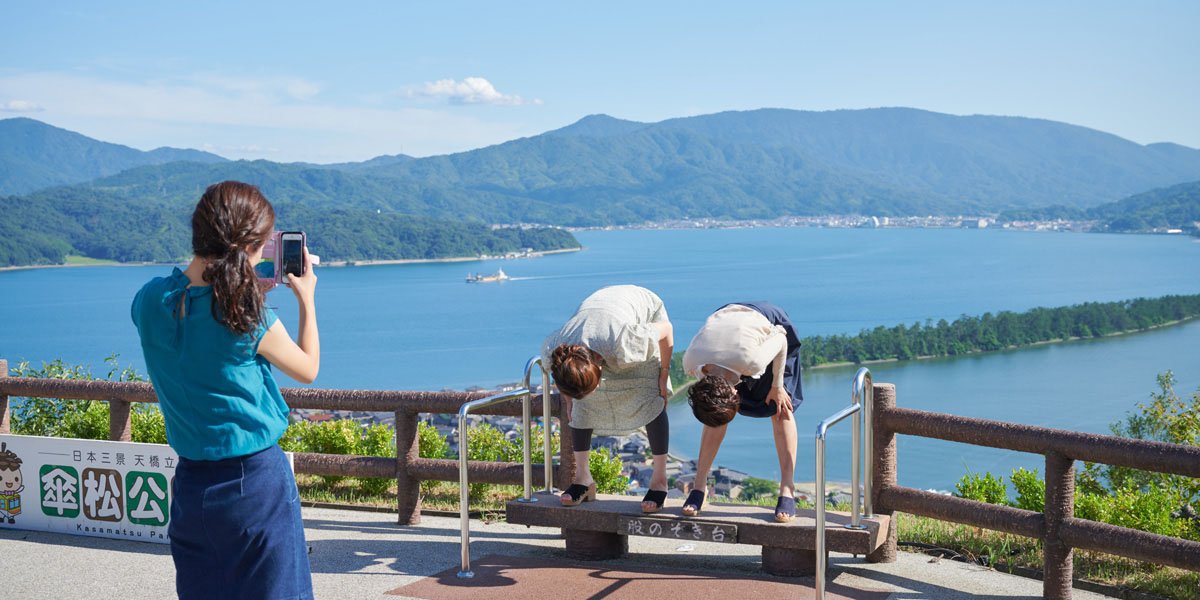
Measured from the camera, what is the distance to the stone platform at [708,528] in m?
4.14

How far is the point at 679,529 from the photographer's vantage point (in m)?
4.32

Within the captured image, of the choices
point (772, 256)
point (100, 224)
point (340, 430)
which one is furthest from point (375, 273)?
point (340, 430)

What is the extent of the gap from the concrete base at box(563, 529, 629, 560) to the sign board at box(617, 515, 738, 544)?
0.26 meters

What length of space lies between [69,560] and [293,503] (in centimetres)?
318

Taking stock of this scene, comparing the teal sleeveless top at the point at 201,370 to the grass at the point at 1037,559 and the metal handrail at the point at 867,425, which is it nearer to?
the metal handrail at the point at 867,425

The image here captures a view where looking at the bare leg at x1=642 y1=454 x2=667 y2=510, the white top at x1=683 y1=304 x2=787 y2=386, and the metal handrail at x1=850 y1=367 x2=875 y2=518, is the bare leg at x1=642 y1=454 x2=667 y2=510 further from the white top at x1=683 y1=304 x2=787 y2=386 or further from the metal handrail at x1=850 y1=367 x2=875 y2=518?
the metal handrail at x1=850 y1=367 x2=875 y2=518

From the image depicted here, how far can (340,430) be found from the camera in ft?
23.4

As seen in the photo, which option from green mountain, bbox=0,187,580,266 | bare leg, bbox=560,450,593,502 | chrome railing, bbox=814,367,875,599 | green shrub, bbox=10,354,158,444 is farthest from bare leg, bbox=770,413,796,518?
green mountain, bbox=0,187,580,266

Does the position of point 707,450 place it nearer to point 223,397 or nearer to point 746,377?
point 746,377

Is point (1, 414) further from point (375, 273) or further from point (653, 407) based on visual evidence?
point (375, 273)

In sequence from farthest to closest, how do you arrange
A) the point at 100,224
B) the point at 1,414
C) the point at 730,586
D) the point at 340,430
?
the point at 100,224 < the point at 340,430 < the point at 1,414 < the point at 730,586

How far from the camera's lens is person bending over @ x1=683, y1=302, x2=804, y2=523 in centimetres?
402

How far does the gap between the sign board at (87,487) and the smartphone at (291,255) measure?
273 cm

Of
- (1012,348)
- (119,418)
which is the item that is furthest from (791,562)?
(1012,348)
